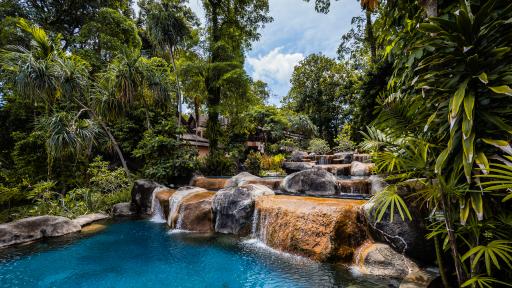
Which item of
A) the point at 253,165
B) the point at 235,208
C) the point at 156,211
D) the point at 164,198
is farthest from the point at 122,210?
the point at 253,165

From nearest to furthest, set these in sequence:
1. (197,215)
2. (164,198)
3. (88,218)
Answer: (197,215) → (88,218) → (164,198)

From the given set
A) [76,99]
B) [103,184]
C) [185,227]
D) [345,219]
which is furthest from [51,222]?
[345,219]

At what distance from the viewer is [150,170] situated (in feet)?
33.9

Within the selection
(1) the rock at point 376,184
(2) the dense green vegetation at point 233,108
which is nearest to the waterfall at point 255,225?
(2) the dense green vegetation at point 233,108

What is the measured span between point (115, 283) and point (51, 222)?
4.52 metres

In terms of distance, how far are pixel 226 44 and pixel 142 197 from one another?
937 centimetres

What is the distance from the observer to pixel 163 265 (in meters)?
4.52

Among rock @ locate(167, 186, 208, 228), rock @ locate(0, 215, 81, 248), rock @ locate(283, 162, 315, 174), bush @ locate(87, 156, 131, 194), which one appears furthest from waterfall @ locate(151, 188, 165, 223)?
rock @ locate(283, 162, 315, 174)

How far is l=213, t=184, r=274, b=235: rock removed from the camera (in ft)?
20.2

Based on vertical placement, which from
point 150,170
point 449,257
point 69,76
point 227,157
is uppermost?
point 69,76

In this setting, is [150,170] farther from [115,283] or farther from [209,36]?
[209,36]

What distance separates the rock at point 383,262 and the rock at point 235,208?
2897 millimetres

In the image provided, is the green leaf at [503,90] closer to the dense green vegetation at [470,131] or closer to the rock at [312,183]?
the dense green vegetation at [470,131]

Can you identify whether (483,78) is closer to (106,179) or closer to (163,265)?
(163,265)
